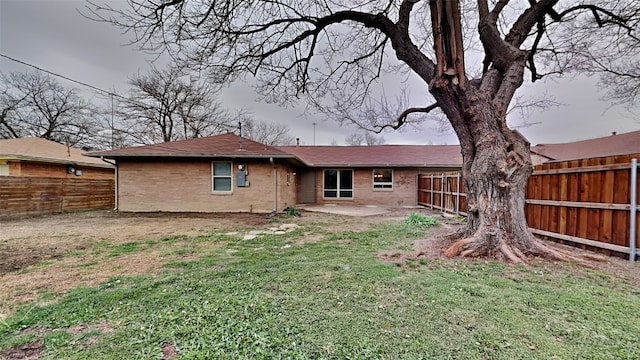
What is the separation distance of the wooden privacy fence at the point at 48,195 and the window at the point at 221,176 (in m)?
6.14

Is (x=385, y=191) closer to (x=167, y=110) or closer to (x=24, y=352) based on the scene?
(x=24, y=352)

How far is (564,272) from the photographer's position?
373 centimetres

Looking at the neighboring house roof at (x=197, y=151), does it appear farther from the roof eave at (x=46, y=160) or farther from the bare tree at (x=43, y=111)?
the bare tree at (x=43, y=111)

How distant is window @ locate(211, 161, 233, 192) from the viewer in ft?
37.0

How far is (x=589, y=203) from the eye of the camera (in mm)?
4715

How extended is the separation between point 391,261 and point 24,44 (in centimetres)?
1340

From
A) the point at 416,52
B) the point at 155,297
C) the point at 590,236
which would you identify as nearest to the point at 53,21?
the point at 155,297

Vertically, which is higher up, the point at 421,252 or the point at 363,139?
the point at 363,139

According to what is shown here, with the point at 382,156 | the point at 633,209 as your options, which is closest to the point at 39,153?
the point at 382,156

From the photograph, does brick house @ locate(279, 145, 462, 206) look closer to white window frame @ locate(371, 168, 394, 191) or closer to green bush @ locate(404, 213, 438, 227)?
white window frame @ locate(371, 168, 394, 191)

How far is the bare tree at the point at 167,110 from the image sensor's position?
781 inches

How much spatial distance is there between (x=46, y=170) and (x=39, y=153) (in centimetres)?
116

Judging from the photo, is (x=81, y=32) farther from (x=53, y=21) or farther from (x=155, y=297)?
(x=155, y=297)

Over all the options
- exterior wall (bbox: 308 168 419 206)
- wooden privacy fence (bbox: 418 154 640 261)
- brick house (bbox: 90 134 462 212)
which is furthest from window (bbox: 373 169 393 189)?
wooden privacy fence (bbox: 418 154 640 261)
